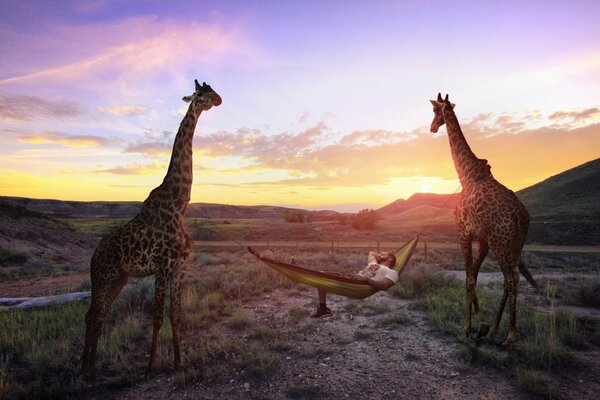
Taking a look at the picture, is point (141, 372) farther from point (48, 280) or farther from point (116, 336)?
→ point (48, 280)

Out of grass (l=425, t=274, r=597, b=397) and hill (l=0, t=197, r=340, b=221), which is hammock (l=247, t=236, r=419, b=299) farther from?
hill (l=0, t=197, r=340, b=221)

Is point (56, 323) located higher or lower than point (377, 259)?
lower

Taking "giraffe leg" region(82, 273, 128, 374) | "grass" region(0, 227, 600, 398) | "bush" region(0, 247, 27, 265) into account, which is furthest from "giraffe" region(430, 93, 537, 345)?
"bush" region(0, 247, 27, 265)

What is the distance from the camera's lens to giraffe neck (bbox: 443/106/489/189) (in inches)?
245

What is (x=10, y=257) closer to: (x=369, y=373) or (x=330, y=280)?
(x=330, y=280)

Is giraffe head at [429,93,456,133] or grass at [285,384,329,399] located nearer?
grass at [285,384,329,399]

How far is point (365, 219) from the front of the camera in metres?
37.3

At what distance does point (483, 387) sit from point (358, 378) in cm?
167

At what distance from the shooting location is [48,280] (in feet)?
40.2

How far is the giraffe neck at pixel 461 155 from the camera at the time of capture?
623 centimetres

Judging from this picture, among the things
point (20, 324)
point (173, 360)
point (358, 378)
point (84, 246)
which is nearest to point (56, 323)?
point (20, 324)

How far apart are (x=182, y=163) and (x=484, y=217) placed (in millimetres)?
4850

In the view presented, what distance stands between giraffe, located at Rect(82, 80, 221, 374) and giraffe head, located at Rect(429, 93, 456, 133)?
4.92 meters

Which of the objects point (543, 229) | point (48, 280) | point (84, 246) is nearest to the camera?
point (48, 280)
